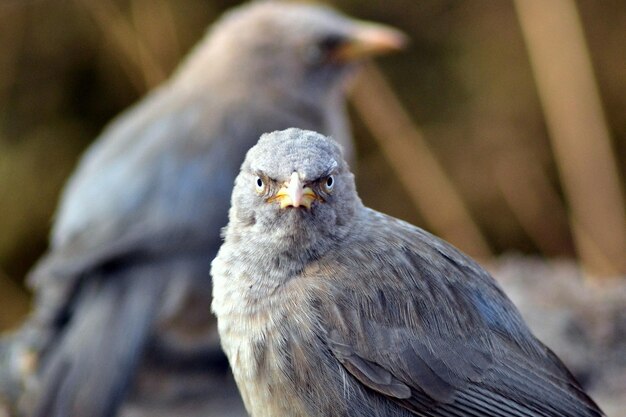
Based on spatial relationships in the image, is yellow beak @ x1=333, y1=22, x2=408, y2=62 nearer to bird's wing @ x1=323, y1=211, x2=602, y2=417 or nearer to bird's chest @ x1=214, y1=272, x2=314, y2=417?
bird's wing @ x1=323, y1=211, x2=602, y2=417

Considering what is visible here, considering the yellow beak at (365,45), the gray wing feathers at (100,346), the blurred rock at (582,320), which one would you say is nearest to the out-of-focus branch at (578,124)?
the blurred rock at (582,320)

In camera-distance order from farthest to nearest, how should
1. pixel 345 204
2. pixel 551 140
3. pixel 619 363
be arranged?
pixel 551 140
pixel 619 363
pixel 345 204

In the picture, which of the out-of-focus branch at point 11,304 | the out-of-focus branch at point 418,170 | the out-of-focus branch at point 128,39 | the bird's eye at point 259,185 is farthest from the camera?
the out-of-focus branch at point 11,304

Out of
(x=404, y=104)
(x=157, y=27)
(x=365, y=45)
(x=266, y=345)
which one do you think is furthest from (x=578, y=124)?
(x=266, y=345)

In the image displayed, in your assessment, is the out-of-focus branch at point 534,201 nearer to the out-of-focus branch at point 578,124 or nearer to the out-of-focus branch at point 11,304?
the out-of-focus branch at point 578,124

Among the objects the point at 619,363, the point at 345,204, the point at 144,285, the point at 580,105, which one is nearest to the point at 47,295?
the point at 144,285

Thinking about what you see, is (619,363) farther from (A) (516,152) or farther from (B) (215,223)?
(A) (516,152)
